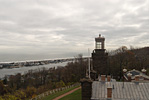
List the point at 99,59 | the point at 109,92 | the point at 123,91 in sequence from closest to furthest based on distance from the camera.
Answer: the point at 109,92, the point at 123,91, the point at 99,59

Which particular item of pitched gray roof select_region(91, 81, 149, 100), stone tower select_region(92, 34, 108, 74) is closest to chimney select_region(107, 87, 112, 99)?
pitched gray roof select_region(91, 81, 149, 100)

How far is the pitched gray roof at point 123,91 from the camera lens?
10289mm

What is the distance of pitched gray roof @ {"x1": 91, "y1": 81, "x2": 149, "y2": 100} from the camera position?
1029 centimetres

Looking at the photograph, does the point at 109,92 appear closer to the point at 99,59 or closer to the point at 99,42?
the point at 99,59

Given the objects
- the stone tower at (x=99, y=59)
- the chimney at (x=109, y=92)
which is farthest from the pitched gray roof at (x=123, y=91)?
the stone tower at (x=99, y=59)

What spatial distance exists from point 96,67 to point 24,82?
45.4 m

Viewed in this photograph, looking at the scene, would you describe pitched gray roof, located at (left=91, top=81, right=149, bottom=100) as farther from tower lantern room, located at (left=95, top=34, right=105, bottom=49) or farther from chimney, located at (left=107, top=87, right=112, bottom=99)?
tower lantern room, located at (left=95, top=34, right=105, bottom=49)

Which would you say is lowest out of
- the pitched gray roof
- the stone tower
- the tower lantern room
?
the pitched gray roof

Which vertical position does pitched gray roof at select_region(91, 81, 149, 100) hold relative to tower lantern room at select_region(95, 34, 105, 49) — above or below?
below

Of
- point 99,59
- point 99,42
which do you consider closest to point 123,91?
point 99,59

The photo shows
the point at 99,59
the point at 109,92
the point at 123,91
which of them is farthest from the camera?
the point at 99,59

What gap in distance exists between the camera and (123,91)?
11.0 metres

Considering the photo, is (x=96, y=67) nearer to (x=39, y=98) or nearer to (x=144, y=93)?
(x=144, y=93)

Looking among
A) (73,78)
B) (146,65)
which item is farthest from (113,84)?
(146,65)
